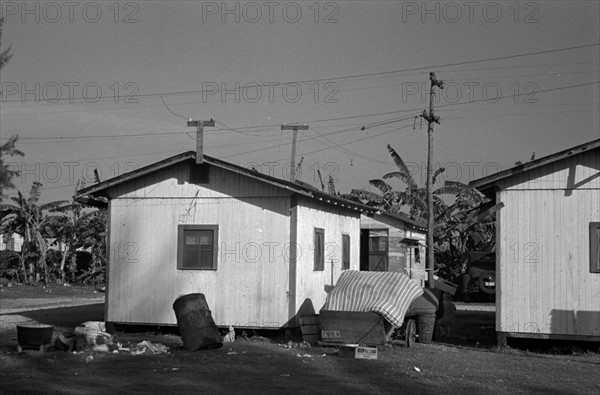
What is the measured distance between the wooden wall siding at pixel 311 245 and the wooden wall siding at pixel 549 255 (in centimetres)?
468

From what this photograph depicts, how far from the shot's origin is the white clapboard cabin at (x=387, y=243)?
32969mm

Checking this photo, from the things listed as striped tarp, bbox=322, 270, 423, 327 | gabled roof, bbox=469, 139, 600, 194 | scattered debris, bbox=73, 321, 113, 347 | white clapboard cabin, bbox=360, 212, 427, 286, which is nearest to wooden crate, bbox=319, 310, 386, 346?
striped tarp, bbox=322, 270, 423, 327

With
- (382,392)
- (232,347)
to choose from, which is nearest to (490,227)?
(232,347)

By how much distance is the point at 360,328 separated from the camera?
17375 mm

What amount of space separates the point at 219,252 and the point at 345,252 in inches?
206

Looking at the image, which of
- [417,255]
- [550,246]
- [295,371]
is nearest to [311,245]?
[550,246]

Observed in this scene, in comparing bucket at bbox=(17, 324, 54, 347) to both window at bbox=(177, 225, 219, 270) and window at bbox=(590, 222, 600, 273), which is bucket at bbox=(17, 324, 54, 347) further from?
window at bbox=(590, 222, 600, 273)

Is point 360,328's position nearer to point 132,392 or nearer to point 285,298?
point 285,298

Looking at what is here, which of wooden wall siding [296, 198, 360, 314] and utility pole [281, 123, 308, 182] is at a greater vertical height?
utility pole [281, 123, 308, 182]

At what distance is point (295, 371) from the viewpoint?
1394 centimetres

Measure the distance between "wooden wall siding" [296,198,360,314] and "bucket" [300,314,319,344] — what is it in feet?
1.97

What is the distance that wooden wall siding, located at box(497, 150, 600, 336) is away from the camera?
1769cm

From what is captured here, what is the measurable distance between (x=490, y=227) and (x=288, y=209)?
75.8 feet

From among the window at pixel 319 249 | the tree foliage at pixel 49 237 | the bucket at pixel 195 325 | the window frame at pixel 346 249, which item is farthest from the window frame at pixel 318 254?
the tree foliage at pixel 49 237
